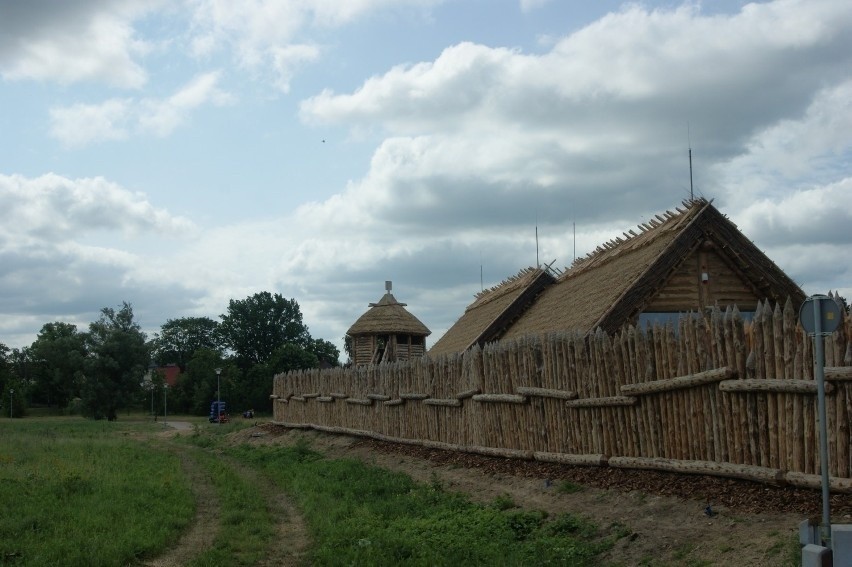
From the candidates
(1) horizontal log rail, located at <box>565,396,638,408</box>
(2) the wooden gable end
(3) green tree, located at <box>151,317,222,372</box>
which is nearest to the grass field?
(1) horizontal log rail, located at <box>565,396,638,408</box>

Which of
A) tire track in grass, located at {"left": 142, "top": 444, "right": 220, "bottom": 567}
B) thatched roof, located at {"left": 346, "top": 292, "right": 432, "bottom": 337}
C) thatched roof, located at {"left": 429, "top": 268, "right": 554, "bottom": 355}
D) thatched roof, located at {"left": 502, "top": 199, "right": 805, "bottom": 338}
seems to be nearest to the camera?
tire track in grass, located at {"left": 142, "top": 444, "right": 220, "bottom": 567}

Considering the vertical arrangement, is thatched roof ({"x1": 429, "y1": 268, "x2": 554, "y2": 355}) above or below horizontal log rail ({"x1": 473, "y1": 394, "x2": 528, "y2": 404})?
above

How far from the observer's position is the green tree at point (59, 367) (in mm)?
61844

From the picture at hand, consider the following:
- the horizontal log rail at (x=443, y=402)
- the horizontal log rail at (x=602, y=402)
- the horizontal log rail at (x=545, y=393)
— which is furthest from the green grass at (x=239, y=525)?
the horizontal log rail at (x=602, y=402)

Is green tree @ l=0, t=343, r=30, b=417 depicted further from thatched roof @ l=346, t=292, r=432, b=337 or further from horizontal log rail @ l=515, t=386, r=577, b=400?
horizontal log rail @ l=515, t=386, r=577, b=400

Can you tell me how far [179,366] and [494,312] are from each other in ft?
233

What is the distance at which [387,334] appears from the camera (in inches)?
1347

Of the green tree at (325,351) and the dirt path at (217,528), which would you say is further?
the green tree at (325,351)

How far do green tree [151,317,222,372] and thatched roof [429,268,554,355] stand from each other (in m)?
63.0

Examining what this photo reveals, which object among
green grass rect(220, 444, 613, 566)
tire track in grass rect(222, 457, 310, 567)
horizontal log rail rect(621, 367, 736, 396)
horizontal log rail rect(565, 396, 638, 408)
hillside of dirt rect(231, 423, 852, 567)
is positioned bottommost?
tire track in grass rect(222, 457, 310, 567)

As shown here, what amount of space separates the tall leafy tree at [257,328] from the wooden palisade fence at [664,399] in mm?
63437

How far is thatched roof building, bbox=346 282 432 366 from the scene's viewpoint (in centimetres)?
3397

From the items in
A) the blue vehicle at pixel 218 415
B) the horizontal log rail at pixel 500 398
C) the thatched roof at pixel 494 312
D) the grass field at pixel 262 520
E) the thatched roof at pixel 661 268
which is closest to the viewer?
the grass field at pixel 262 520

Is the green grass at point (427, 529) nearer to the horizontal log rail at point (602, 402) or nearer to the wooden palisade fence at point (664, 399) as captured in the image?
the wooden palisade fence at point (664, 399)
